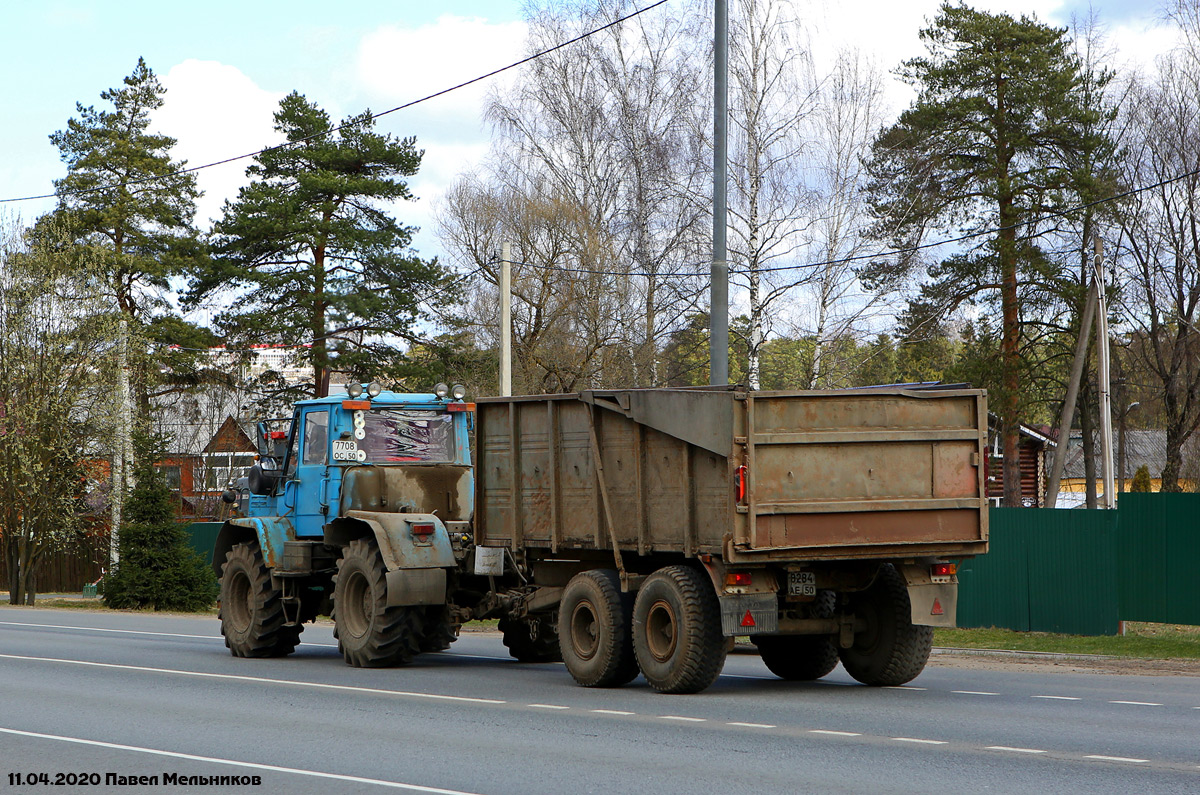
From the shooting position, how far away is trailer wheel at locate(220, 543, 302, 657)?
643 inches

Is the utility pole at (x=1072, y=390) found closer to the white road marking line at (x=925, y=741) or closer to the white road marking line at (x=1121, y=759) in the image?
the white road marking line at (x=925, y=741)

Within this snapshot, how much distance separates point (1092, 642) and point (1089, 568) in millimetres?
1415

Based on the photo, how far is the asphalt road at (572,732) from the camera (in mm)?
8125

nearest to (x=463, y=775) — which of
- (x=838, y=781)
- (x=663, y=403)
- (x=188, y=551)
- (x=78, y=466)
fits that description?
(x=838, y=781)

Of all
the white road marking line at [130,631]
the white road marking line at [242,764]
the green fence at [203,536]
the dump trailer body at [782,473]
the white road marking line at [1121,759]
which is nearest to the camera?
the white road marking line at [242,764]

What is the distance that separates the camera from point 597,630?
1282cm

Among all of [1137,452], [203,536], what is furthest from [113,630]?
[1137,452]

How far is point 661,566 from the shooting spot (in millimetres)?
12875

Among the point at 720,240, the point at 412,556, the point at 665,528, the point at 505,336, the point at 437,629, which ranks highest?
the point at 720,240

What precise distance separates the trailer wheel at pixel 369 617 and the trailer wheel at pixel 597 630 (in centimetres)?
225

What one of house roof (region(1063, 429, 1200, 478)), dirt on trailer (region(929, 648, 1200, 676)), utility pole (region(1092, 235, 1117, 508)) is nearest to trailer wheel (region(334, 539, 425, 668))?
dirt on trailer (region(929, 648, 1200, 676))

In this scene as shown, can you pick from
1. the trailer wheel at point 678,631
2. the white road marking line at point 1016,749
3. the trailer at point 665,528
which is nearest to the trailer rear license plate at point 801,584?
the trailer at point 665,528

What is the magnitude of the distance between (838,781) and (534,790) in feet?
5.80

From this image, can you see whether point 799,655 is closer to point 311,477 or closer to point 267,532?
point 311,477
